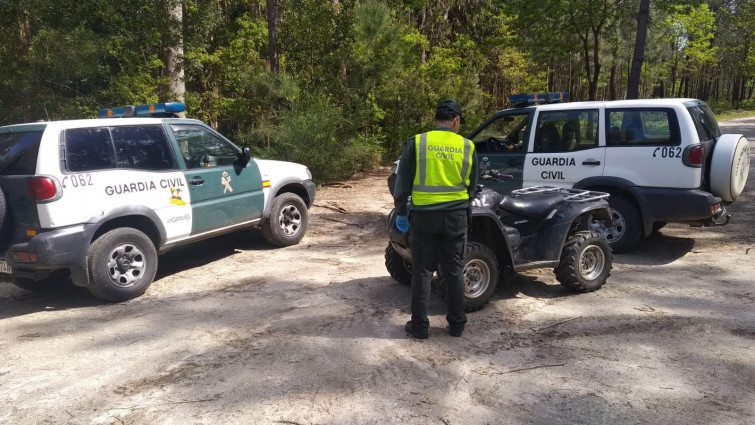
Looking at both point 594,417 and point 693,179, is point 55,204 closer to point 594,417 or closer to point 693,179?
point 594,417

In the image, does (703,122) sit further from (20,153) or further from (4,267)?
(4,267)

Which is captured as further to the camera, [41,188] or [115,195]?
[115,195]

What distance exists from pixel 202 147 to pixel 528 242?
410cm

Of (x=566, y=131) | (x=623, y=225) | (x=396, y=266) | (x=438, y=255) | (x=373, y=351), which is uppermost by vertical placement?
(x=566, y=131)

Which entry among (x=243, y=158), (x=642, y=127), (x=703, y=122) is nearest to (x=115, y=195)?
(x=243, y=158)

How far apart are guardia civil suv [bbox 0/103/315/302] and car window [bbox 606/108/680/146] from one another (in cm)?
465

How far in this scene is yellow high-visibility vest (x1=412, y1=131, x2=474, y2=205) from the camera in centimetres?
433

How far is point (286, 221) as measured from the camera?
8.02 m

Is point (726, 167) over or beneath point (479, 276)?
over

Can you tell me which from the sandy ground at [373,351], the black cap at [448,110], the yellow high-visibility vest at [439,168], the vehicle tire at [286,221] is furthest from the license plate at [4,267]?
the black cap at [448,110]

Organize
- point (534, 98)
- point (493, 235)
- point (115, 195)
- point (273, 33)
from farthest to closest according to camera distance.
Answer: point (273, 33) < point (534, 98) < point (115, 195) < point (493, 235)

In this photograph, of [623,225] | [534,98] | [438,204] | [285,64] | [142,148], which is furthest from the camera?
[285,64]

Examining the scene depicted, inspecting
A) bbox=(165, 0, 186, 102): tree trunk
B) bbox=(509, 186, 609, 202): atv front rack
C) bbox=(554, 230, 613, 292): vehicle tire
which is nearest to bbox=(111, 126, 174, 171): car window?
bbox=(509, 186, 609, 202): atv front rack

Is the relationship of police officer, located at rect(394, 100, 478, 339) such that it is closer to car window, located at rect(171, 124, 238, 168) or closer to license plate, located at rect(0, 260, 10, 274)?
car window, located at rect(171, 124, 238, 168)
